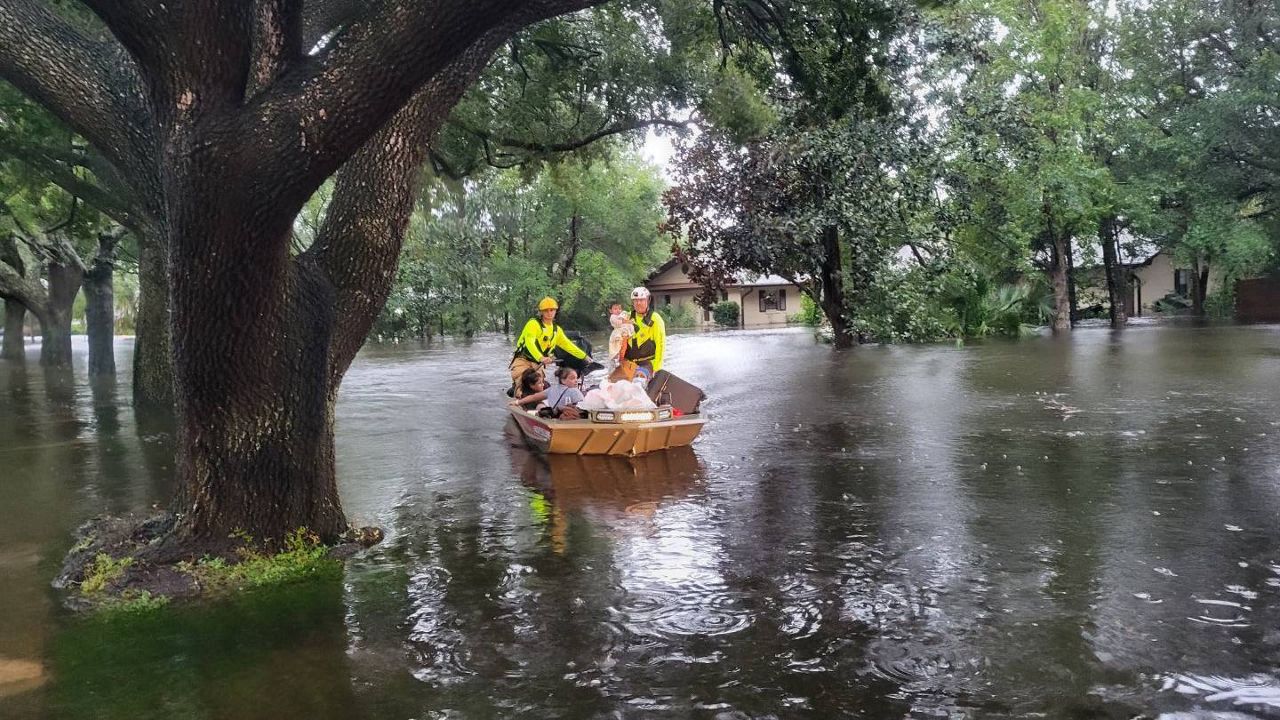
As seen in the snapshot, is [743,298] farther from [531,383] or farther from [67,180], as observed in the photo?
[531,383]

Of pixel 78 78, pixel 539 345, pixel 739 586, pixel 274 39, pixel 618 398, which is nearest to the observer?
pixel 739 586

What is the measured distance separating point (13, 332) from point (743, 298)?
123ft

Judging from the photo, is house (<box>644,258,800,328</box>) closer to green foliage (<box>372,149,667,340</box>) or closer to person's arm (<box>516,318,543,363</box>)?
green foliage (<box>372,149,667,340</box>)

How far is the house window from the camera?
190 feet

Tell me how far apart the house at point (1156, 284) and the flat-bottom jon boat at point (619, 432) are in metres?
44.7

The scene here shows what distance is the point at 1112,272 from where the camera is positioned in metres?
38.2

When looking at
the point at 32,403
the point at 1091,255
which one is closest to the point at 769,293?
the point at 1091,255

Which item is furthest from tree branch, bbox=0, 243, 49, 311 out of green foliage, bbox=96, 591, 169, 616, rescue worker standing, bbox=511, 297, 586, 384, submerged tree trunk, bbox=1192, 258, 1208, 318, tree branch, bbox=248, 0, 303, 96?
submerged tree trunk, bbox=1192, 258, 1208, 318

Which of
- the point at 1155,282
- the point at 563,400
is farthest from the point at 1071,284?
the point at 563,400

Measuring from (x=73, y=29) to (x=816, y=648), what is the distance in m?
6.17

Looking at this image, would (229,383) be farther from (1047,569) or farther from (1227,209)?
(1227,209)

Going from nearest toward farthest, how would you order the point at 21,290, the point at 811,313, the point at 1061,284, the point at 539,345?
the point at 539,345
the point at 21,290
the point at 1061,284
the point at 811,313

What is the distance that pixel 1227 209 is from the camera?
32.0 meters

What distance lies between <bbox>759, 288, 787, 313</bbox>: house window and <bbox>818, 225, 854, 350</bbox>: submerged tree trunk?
29.4m
